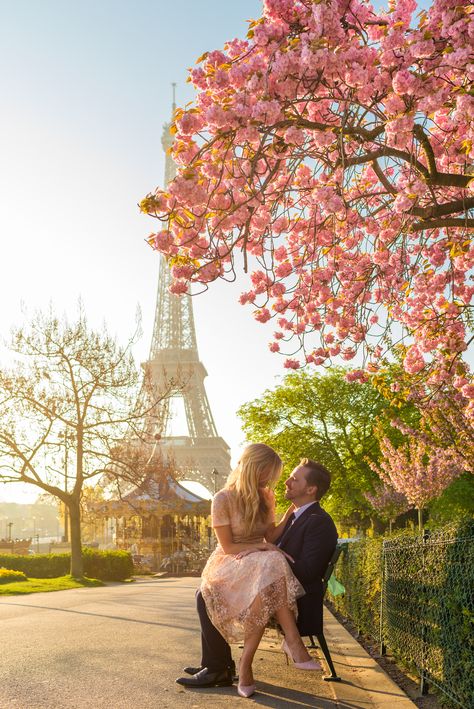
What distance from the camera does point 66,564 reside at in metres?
27.6

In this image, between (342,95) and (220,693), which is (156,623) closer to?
(220,693)

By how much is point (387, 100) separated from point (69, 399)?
1930cm

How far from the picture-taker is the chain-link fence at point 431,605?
4355mm

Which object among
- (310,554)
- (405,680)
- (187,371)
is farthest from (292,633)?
(187,371)

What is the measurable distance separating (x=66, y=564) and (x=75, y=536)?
13.4ft

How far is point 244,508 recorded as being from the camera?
18.0 feet

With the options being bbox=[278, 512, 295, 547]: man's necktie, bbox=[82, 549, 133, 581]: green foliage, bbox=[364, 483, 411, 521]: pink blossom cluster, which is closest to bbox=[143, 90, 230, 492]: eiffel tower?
bbox=[364, 483, 411, 521]: pink blossom cluster

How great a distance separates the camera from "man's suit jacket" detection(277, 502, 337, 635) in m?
5.43

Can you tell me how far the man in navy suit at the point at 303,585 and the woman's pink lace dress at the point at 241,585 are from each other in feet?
0.59

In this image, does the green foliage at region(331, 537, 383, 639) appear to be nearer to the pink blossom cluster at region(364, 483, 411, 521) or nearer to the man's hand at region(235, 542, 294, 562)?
the man's hand at region(235, 542, 294, 562)

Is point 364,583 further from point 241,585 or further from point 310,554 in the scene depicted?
point 241,585

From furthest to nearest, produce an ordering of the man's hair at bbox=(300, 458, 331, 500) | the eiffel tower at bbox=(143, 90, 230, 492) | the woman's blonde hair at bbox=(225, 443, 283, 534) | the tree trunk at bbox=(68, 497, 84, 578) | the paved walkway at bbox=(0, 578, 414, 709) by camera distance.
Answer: the eiffel tower at bbox=(143, 90, 230, 492) → the tree trunk at bbox=(68, 497, 84, 578) → the man's hair at bbox=(300, 458, 331, 500) → the woman's blonde hair at bbox=(225, 443, 283, 534) → the paved walkway at bbox=(0, 578, 414, 709)

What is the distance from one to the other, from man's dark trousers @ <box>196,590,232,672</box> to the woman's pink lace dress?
147 millimetres

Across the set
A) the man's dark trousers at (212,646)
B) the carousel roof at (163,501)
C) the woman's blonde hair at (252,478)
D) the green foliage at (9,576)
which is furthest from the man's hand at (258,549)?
the carousel roof at (163,501)
